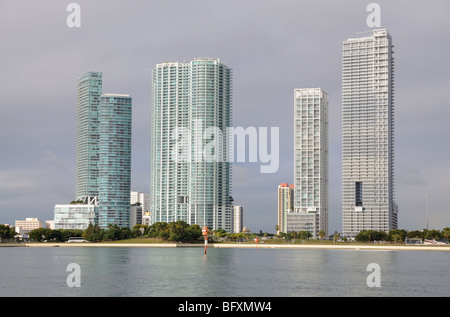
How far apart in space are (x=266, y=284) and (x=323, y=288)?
37.7 ft

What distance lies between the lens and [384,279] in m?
126
